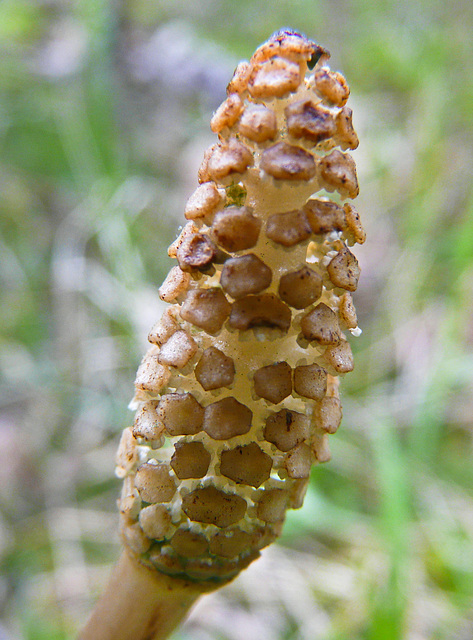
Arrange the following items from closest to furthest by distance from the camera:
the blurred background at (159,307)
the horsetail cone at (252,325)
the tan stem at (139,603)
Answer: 1. the horsetail cone at (252,325)
2. the tan stem at (139,603)
3. the blurred background at (159,307)

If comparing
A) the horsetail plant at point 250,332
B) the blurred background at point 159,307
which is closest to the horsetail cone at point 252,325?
the horsetail plant at point 250,332

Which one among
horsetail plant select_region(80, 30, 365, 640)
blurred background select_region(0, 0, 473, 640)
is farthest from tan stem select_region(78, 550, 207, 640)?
blurred background select_region(0, 0, 473, 640)

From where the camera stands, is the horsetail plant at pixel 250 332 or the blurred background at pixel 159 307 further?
the blurred background at pixel 159 307

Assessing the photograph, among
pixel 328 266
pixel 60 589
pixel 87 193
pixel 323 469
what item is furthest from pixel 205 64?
pixel 328 266

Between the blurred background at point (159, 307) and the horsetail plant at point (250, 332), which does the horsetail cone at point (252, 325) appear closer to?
the horsetail plant at point (250, 332)

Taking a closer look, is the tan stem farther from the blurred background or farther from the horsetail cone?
the blurred background
